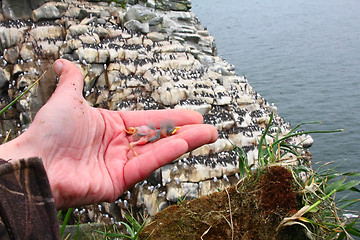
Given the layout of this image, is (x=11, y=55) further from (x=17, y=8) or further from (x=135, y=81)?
(x=135, y=81)

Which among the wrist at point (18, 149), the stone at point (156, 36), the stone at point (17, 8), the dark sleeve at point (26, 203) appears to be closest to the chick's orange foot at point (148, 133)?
the wrist at point (18, 149)

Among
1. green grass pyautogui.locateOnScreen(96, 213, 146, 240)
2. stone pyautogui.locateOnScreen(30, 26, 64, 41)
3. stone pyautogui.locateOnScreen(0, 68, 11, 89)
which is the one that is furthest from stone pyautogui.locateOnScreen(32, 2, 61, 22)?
green grass pyautogui.locateOnScreen(96, 213, 146, 240)

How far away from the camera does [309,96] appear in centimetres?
1628

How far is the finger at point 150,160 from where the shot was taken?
3.71m

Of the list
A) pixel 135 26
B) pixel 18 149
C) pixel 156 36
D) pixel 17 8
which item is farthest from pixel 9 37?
pixel 18 149

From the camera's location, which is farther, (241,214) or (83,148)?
(83,148)

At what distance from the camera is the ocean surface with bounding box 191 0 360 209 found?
13.8 meters

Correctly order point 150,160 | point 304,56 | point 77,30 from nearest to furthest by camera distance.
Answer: point 150,160, point 77,30, point 304,56

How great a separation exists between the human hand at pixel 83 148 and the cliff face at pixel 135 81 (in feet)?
18.8

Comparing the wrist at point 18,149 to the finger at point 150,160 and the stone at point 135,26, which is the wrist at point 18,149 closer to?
the finger at point 150,160

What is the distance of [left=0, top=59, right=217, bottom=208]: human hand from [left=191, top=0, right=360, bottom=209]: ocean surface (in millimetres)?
7540

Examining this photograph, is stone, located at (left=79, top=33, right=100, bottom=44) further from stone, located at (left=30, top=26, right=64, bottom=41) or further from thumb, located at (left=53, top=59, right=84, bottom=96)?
thumb, located at (left=53, top=59, right=84, bottom=96)

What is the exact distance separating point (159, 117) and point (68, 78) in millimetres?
1288

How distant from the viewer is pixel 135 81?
12.6 meters
